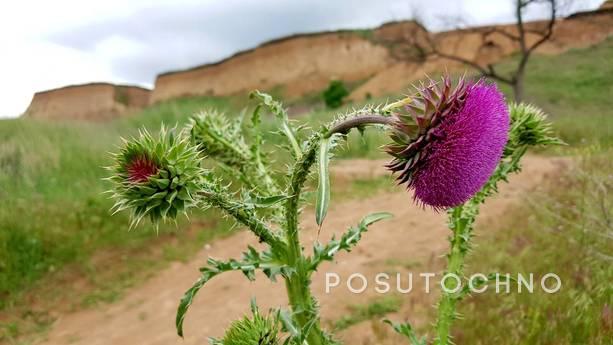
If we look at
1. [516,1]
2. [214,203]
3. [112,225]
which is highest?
[516,1]

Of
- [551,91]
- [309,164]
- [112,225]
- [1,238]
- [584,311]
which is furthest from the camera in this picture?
[551,91]

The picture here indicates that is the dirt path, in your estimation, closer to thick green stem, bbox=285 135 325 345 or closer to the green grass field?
the green grass field

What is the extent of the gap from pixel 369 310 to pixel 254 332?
259cm

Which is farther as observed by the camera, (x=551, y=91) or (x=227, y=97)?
(x=227, y=97)

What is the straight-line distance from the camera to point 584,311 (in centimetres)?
304

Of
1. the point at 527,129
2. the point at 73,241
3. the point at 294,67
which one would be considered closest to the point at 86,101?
the point at 294,67

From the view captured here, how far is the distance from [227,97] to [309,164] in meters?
49.2

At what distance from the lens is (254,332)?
65.4 inches

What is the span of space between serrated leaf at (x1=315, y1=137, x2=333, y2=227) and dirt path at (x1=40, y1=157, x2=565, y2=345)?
89.7 inches

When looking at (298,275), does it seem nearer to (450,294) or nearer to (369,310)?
(450,294)

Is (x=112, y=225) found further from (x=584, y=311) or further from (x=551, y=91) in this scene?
(x=551, y=91)

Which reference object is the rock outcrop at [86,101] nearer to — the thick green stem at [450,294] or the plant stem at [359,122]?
the thick green stem at [450,294]

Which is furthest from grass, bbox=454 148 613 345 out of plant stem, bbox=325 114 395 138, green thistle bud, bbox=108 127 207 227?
green thistle bud, bbox=108 127 207 227

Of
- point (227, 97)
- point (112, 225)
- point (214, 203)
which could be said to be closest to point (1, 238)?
point (112, 225)
